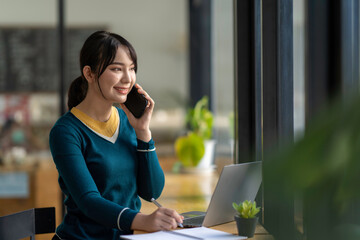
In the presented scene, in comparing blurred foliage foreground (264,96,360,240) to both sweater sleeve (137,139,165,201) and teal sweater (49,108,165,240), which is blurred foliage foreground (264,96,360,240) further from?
sweater sleeve (137,139,165,201)

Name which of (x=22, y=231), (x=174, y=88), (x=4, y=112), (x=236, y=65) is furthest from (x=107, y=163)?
(x=4, y=112)

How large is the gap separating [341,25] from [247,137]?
1.13 metres

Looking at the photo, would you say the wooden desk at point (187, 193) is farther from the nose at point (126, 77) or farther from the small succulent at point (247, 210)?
the nose at point (126, 77)

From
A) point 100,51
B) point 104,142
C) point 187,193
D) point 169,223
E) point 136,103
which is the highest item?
point 100,51

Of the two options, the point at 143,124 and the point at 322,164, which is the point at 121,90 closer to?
the point at 143,124

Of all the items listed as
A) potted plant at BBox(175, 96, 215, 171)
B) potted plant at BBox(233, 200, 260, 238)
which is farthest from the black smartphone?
potted plant at BBox(175, 96, 215, 171)

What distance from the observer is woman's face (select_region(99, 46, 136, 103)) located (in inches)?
58.4

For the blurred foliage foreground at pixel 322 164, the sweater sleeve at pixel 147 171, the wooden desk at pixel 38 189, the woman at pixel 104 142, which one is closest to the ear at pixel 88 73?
the woman at pixel 104 142

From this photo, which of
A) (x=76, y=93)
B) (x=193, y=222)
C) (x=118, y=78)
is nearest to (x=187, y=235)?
(x=193, y=222)

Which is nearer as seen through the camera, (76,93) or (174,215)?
(174,215)

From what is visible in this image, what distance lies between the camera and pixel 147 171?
155 centimetres

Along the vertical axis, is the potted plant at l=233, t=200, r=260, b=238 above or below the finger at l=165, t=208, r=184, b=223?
below

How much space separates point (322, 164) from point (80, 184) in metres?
1.23

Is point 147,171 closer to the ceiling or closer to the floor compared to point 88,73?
closer to the floor
